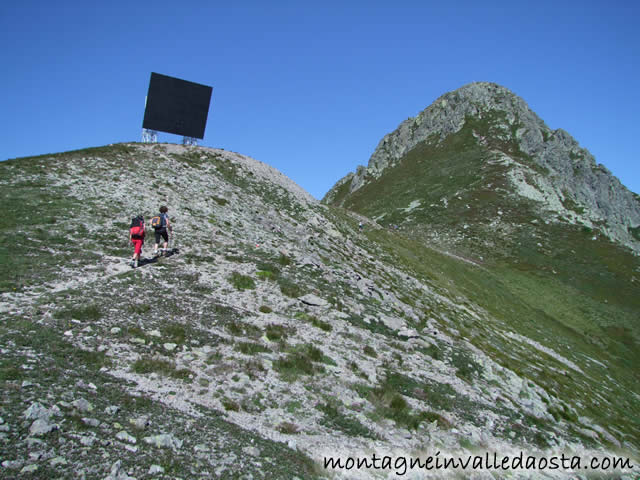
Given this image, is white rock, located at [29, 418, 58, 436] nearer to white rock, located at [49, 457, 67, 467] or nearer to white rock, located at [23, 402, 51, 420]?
white rock, located at [23, 402, 51, 420]

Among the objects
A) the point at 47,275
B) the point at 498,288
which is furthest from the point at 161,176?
the point at 498,288

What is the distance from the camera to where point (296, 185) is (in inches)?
1999

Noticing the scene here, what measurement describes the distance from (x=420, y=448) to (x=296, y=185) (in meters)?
41.8

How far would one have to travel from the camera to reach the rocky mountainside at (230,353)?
879cm

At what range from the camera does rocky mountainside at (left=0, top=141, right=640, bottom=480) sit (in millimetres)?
8789

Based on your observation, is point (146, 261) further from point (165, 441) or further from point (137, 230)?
point (165, 441)

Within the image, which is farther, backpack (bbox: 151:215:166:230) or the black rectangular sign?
the black rectangular sign

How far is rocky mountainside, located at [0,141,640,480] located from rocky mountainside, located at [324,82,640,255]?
7711 centimetres

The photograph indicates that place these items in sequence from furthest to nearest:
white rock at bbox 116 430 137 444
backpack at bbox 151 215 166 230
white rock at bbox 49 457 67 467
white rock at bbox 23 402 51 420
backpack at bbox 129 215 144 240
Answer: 1. backpack at bbox 151 215 166 230
2. backpack at bbox 129 215 144 240
3. white rock at bbox 116 430 137 444
4. white rock at bbox 23 402 51 420
5. white rock at bbox 49 457 67 467

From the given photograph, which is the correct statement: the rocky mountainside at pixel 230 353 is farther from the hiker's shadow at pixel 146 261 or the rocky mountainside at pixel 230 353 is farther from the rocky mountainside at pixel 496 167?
the rocky mountainside at pixel 496 167

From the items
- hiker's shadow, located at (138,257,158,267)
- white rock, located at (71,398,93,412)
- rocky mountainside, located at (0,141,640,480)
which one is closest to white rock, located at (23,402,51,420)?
rocky mountainside, located at (0,141,640,480)

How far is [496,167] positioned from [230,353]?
125 meters

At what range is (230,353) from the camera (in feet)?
44.8

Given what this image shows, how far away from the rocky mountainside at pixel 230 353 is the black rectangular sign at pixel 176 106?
32.0 ft
